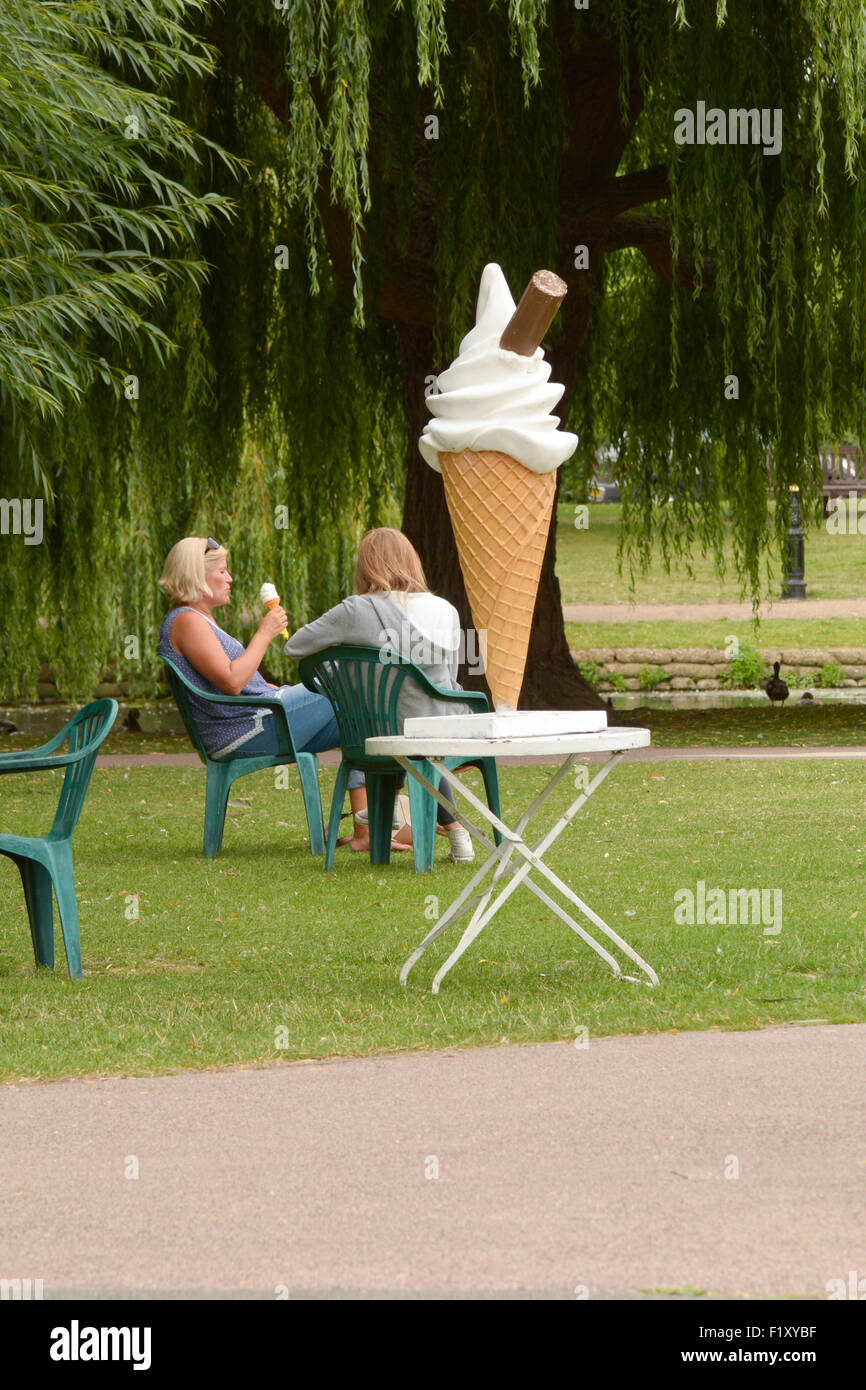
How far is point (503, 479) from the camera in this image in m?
5.82

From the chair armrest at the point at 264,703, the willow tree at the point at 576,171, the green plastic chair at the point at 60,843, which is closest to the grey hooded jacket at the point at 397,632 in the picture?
the chair armrest at the point at 264,703

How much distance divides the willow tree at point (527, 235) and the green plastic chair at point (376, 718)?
9.94ft

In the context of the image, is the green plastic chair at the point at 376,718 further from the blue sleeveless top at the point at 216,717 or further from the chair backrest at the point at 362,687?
the blue sleeveless top at the point at 216,717

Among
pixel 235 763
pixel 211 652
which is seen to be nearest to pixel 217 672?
pixel 211 652

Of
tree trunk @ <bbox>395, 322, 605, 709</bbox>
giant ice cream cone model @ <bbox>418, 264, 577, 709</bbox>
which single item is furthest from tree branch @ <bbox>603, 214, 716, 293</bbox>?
giant ice cream cone model @ <bbox>418, 264, 577, 709</bbox>

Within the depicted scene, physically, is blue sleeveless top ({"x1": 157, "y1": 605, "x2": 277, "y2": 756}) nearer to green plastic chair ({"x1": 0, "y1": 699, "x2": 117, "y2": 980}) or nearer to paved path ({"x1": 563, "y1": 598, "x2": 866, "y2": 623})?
green plastic chair ({"x1": 0, "y1": 699, "x2": 117, "y2": 980})

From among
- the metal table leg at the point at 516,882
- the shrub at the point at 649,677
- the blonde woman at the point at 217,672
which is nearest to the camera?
the metal table leg at the point at 516,882

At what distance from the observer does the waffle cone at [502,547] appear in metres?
5.80

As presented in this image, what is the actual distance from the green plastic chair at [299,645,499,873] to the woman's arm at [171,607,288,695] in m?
0.40

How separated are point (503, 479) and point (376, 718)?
8.17 feet

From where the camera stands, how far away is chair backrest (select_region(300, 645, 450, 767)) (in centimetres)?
799

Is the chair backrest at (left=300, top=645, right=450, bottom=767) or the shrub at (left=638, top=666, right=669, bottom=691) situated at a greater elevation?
the chair backrest at (left=300, top=645, right=450, bottom=767)

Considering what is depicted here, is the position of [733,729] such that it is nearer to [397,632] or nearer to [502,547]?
[397,632]

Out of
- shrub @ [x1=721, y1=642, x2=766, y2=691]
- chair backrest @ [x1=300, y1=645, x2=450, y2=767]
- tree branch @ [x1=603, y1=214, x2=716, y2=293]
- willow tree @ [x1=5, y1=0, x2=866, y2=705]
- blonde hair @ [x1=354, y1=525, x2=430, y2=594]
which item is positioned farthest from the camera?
shrub @ [x1=721, y1=642, x2=766, y2=691]
